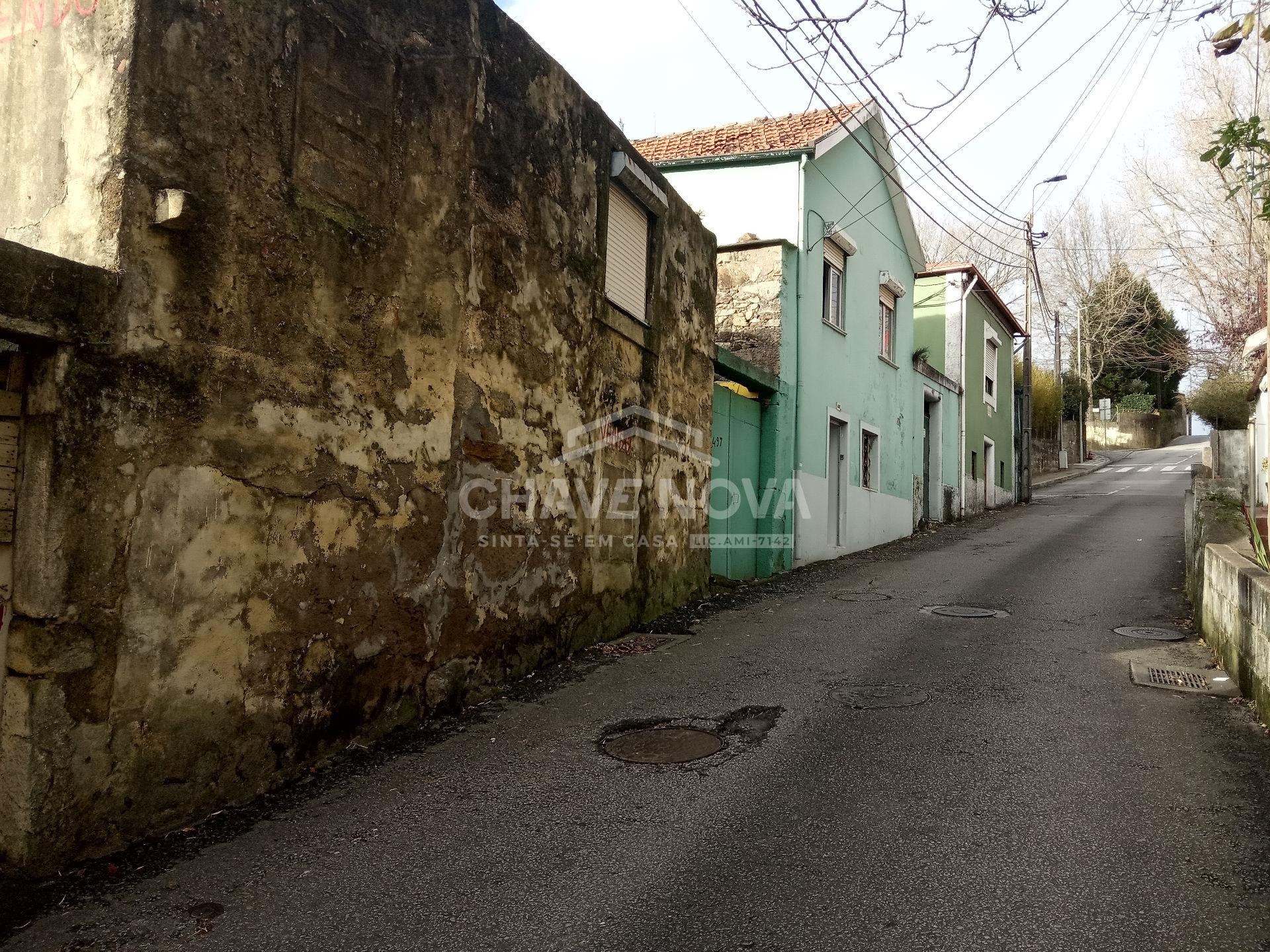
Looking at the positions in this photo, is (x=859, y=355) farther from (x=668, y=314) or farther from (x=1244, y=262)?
(x=1244, y=262)

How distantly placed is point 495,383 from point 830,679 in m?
3.30

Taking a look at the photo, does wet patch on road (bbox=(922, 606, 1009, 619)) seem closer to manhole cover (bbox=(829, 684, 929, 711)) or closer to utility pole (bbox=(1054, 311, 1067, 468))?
manhole cover (bbox=(829, 684, 929, 711))

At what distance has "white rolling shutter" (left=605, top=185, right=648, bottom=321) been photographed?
333 inches

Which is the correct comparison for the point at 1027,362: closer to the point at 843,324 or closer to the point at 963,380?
the point at 963,380

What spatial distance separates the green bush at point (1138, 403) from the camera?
155 ft

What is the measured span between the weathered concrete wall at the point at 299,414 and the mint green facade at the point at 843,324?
647 centimetres

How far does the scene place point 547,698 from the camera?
255 inches

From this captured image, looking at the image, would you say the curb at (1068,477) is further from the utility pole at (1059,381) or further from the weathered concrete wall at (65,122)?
the weathered concrete wall at (65,122)

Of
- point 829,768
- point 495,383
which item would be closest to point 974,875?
point 829,768

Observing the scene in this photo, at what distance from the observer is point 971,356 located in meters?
23.1

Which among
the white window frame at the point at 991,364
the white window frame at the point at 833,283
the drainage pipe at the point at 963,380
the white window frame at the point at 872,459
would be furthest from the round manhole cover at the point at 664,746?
the white window frame at the point at 991,364

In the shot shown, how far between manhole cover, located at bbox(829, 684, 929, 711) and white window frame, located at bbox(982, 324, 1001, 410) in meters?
19.6

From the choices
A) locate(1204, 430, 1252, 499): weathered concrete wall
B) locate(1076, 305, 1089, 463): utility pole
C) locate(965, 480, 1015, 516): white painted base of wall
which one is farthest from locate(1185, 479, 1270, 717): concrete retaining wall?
locate(1076, 305, 1089, 463): utility pole

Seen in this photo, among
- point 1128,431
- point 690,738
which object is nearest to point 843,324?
point 690,738
